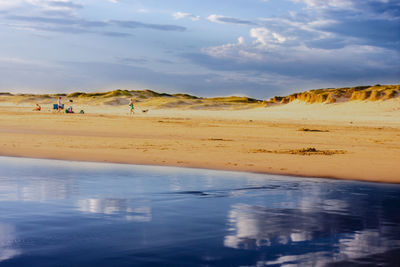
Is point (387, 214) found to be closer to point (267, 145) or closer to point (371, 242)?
point (371, 242)

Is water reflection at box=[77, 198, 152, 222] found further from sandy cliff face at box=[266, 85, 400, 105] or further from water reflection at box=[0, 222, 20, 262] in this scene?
sandy cliff face at box=[266, 85, 400, 105]

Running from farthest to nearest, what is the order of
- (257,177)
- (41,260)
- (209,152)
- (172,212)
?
(209,152) → (257,177) → (172,212) → (41,260)

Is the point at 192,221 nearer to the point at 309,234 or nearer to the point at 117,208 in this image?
the point at 117,208

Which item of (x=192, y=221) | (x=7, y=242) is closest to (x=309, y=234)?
(x=192, y=221)

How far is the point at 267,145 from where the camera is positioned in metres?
22.7

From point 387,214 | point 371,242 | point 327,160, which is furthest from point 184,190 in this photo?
point 327,160

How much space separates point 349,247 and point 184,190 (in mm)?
4939

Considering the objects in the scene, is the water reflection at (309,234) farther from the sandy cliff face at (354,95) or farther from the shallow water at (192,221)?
the sandy cliff face at (354,95)

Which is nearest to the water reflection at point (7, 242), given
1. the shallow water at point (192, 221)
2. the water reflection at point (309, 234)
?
the shallow water at point (192, 221)

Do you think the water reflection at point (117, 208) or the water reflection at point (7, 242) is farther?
the water reflection at point (117, 208)

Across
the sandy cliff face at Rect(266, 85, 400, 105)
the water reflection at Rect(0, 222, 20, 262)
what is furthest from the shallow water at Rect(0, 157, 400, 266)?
the sandy cliff face at Rect(266, 85, 400, 105)

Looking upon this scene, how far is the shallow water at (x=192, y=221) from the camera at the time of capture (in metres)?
5.99

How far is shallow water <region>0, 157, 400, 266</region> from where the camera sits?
5.99 m

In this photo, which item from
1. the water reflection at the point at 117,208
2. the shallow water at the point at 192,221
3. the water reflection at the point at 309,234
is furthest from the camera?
the water reflection at the point at 117,208
